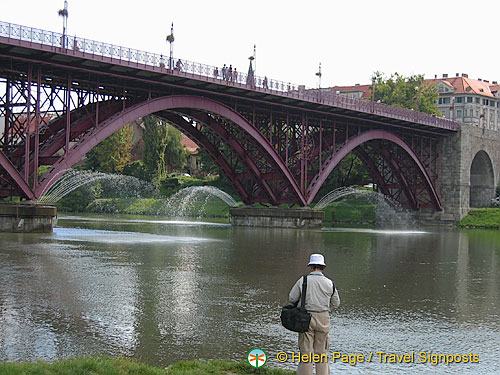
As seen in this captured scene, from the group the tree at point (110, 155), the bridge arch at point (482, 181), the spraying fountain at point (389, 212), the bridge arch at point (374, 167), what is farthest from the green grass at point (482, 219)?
the tree at point (110, 155)

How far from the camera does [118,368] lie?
998 centimetres

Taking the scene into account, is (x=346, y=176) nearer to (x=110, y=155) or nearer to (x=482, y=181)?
(x=482, y=181)

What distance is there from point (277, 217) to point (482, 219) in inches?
1194

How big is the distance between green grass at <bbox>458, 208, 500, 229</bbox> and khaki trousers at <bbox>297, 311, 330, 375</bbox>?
7062 cm

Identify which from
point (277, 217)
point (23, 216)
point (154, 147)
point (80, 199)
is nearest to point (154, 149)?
point (154, 147)

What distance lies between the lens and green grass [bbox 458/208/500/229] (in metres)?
76.6

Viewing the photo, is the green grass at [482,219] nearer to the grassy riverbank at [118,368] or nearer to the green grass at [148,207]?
the green grass at [148,207]

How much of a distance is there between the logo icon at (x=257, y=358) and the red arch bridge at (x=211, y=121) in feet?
92.0

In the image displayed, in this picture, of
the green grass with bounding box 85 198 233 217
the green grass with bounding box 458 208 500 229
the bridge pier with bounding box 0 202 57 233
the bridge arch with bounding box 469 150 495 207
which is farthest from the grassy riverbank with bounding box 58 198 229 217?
the bridge pier with bounding box 0 202 57 233

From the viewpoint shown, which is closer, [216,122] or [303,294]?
[303,294]

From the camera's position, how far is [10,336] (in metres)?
12.8

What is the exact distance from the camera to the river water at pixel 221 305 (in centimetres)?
1262

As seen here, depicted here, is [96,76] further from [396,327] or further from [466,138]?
[466,138]

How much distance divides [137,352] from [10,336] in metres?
2.56
